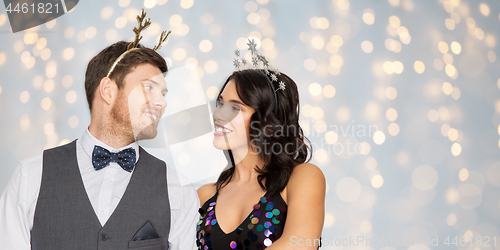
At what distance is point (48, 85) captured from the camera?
7.59ft

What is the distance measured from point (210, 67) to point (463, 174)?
1787 mm

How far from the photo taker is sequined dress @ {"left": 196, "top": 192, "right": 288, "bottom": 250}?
4.96ft

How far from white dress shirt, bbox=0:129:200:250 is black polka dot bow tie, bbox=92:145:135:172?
2cm

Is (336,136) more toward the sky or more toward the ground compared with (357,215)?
more toward the sky

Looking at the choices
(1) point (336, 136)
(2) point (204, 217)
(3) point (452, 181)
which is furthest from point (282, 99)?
(3) point (452, 181)

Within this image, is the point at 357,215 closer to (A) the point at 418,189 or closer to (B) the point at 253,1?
(A) the point at 418,189

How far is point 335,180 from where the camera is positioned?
97.0 inches

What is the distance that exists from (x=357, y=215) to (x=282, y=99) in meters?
1.12

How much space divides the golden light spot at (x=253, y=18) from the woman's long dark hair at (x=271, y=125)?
85 cm

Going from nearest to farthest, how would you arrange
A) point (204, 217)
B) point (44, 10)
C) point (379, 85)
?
point (204, 217) < point (44, 10) < point (379, 85)

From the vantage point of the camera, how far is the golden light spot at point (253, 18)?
99.3 inches

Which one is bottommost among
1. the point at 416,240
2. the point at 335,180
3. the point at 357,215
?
the point at 416,240

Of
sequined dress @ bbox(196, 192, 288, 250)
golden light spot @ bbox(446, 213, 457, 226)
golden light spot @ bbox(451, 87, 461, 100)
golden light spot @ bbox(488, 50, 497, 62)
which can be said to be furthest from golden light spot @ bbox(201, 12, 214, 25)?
golden light spot @ bbox(446, 213, 457, 226)

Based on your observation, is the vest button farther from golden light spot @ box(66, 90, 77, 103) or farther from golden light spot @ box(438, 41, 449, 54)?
golden light spot @ box(438, 41, 449, 54)
